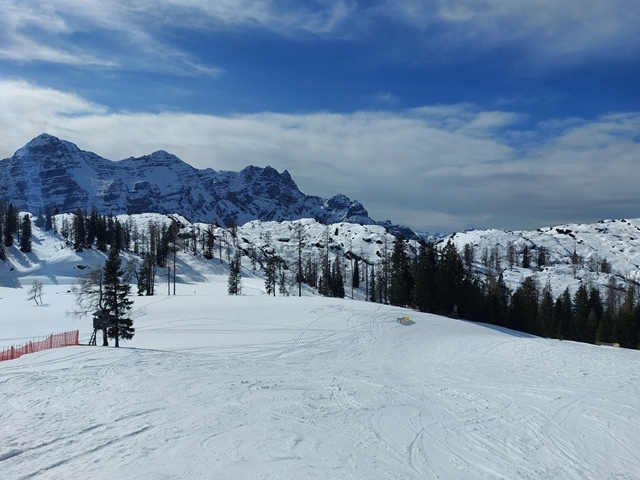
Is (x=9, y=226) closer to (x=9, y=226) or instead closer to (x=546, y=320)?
(x=9, y=226)

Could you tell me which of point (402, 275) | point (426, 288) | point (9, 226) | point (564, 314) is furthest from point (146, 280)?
point (564, 314)

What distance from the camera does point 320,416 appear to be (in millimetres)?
12672

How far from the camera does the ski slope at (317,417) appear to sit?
9.16 meters

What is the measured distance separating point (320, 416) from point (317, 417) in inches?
5.9

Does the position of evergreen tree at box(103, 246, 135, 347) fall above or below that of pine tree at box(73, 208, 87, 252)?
below

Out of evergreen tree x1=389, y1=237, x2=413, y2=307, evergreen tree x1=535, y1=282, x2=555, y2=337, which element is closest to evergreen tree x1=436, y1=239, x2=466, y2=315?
evergreen tree x1=389, y1=237, x2=413, y2=307

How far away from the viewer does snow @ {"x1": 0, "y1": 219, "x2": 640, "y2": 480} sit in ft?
30.1

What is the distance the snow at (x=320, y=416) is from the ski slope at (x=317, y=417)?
58mm

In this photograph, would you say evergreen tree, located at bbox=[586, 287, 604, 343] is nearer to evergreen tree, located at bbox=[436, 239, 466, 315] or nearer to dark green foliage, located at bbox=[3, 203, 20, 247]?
evergreen tree, located at bbox=[436, 239, 466, 315]

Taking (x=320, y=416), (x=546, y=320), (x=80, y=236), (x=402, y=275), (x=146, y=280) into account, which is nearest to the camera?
(x=320, y=416)

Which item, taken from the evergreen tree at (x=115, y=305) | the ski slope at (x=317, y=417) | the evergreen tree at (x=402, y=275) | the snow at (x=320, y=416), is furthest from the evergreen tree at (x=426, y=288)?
the evergreen tree at (x=115, y=305)

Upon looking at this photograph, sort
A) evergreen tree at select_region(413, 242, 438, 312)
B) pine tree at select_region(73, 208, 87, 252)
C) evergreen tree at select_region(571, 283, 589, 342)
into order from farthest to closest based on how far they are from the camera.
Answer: pine tree at select_region(73, 208, 87, 252)
evergreen tree at select_region(571, 283, 589, 342)
evergreen tree at select_region(413, 242, 438, 312)

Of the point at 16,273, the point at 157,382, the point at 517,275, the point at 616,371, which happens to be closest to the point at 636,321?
the point at 616,371

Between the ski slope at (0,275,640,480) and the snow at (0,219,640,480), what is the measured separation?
2.3 inches
